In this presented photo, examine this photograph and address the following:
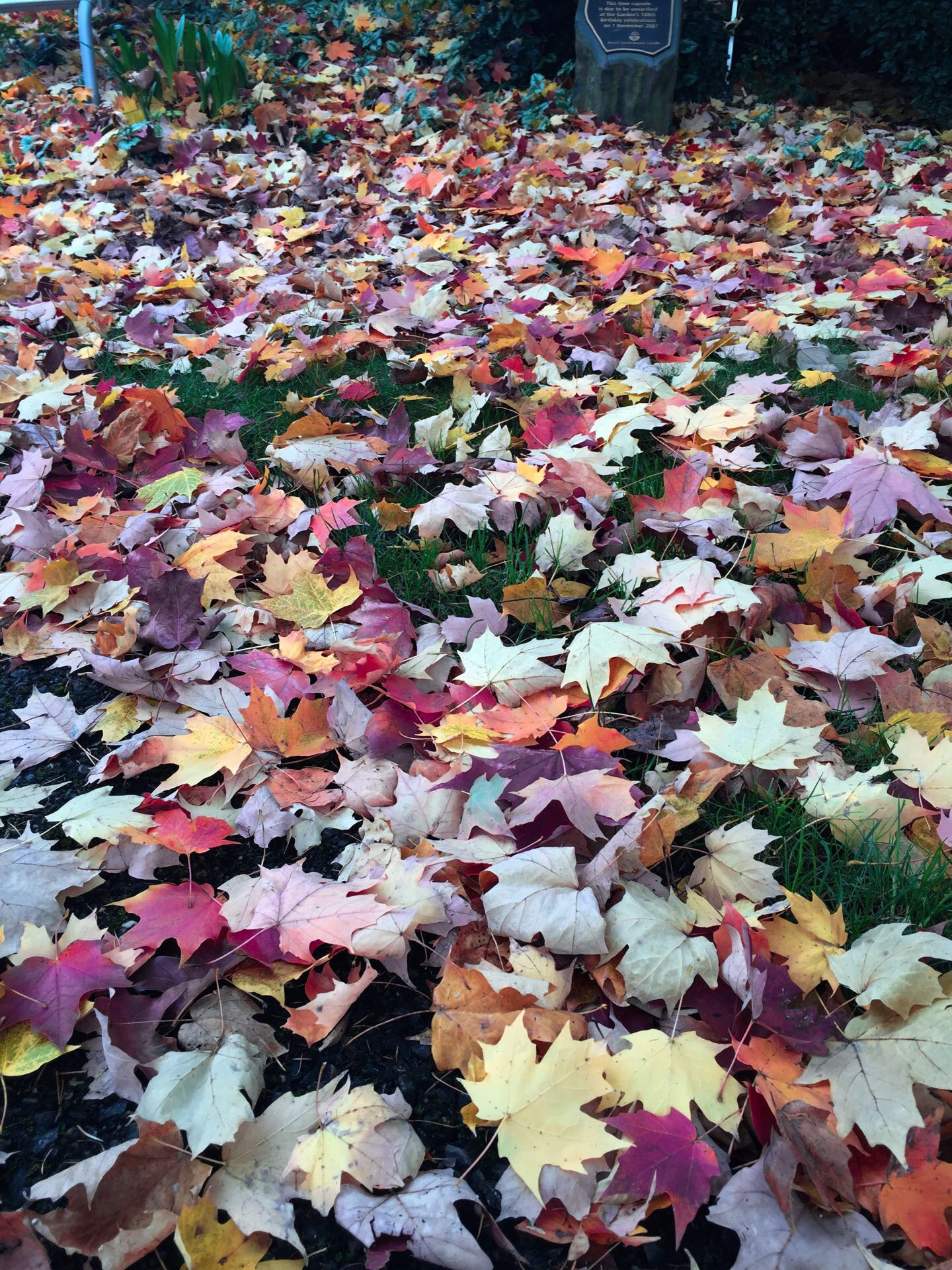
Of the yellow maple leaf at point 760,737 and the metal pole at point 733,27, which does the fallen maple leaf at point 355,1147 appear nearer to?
the yellow maple leaf at point 760,737

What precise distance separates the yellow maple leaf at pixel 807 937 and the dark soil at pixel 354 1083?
0.32 meters

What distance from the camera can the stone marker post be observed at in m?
5.94

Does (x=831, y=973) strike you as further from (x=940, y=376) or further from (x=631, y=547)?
(x=940, y=376)

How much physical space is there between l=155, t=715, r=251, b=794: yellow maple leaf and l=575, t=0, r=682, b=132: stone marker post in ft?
19.9

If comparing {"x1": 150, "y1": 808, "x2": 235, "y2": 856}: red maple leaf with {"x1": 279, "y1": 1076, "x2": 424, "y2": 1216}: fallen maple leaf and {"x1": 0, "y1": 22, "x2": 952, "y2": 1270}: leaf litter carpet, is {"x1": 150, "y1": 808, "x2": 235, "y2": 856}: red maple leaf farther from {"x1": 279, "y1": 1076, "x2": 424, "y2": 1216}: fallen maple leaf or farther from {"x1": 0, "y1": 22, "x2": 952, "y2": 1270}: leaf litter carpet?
{"x1": 279, "y1": 1076, "x2": 424, "y2": 1216}: fallen maple leaf

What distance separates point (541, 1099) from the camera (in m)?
0.96

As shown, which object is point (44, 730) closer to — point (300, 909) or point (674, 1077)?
point (300, 909)

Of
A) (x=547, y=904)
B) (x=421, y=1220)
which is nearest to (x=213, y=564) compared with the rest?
(x=547, y=904)

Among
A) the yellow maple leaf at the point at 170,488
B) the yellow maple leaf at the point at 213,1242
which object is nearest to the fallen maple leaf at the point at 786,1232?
the yellow maple leaf at the point at 213,1242

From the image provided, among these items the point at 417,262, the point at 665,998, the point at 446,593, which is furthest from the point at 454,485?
the point at 417,262

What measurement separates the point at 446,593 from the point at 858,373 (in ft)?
5.48

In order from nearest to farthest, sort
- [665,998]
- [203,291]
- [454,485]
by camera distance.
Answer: [665,998] → [454,485] → [203,291]

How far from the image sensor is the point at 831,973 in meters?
1.10

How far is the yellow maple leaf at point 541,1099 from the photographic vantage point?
3.01 ft
